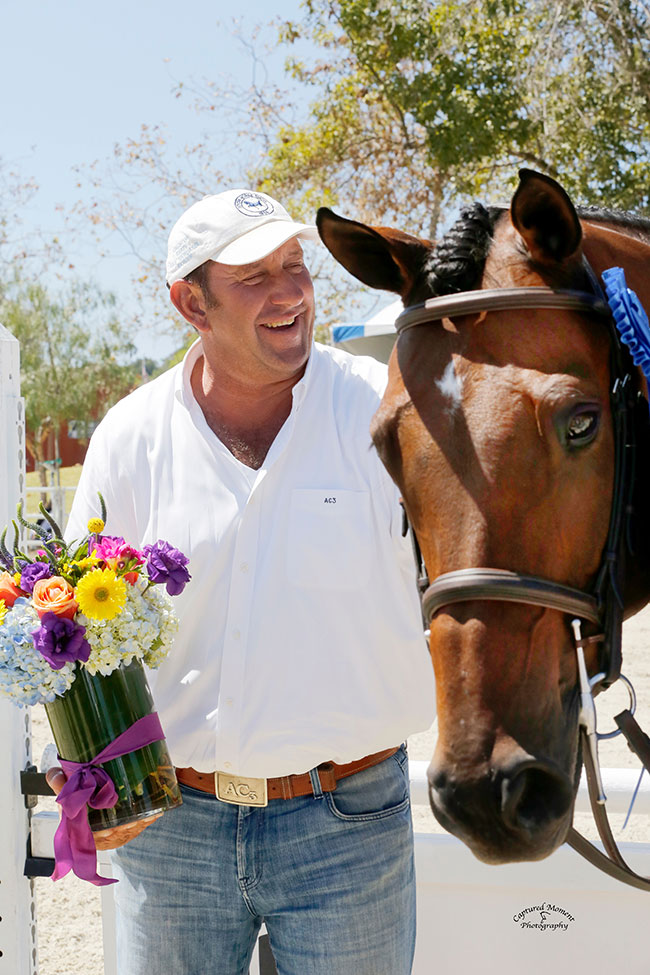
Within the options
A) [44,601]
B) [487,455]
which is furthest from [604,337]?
[44,601]

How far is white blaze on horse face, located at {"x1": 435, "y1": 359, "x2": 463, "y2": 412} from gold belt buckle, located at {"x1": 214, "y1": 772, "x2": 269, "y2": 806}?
3.14 feet

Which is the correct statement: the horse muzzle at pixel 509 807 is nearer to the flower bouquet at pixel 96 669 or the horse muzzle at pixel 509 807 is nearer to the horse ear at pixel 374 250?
the flower bouquet at pixel 96 669

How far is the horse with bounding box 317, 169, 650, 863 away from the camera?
1.50m

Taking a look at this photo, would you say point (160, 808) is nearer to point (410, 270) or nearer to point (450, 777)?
point (450, 777)

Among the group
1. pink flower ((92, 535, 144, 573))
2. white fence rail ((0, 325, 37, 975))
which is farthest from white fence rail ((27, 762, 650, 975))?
pink flower ((92, 535, 144, 573))

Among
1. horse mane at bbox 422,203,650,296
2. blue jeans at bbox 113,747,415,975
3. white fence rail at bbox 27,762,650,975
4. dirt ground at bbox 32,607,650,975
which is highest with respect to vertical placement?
horse mane at bbox 422,203,650,296

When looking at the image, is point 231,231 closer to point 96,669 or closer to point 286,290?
point 286,290

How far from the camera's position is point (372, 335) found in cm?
847

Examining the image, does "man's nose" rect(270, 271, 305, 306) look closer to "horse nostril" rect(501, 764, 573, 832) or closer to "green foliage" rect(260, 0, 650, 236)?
"horse nostril" rect(501, 764, 573, 832)

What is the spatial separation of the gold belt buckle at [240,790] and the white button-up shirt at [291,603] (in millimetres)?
25

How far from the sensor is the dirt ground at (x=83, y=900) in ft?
13.7

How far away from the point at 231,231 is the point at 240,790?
1.29 m

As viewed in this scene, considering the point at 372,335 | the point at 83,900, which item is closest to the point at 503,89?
the point at 372,335

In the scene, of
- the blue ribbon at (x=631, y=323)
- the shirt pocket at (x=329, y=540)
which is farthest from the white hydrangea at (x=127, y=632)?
the blue ribbon at (x=631, y=323)
